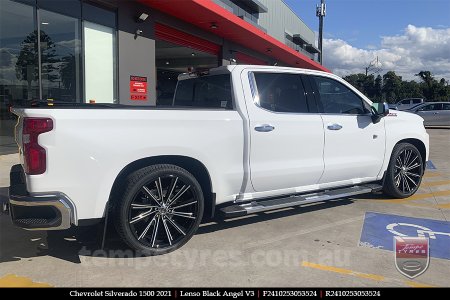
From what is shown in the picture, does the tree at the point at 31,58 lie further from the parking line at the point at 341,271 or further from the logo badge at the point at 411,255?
the logo badge at the point at 411,255

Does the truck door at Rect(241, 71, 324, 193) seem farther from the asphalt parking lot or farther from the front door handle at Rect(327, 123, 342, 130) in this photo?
the asphalt parking lot

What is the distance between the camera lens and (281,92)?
4.81 m

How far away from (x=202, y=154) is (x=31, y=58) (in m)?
6.65

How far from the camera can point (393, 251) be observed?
Answer: 4074 millimetres

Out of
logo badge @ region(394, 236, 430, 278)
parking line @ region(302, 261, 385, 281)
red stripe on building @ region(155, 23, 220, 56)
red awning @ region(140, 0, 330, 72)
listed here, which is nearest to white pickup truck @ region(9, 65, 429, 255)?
parking line @ region(302, 261, 385, 281)

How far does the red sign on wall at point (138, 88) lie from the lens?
11.2 meters

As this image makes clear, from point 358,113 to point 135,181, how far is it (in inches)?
131

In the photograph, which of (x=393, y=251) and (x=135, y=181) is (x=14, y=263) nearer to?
(x=135, y=181)

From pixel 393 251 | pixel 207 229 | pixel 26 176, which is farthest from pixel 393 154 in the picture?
pixel 26 176

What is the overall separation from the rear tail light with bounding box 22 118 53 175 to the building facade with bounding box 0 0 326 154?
335cm

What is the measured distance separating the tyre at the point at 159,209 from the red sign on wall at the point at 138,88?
308 inches

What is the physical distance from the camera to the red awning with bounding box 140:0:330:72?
441 inches
